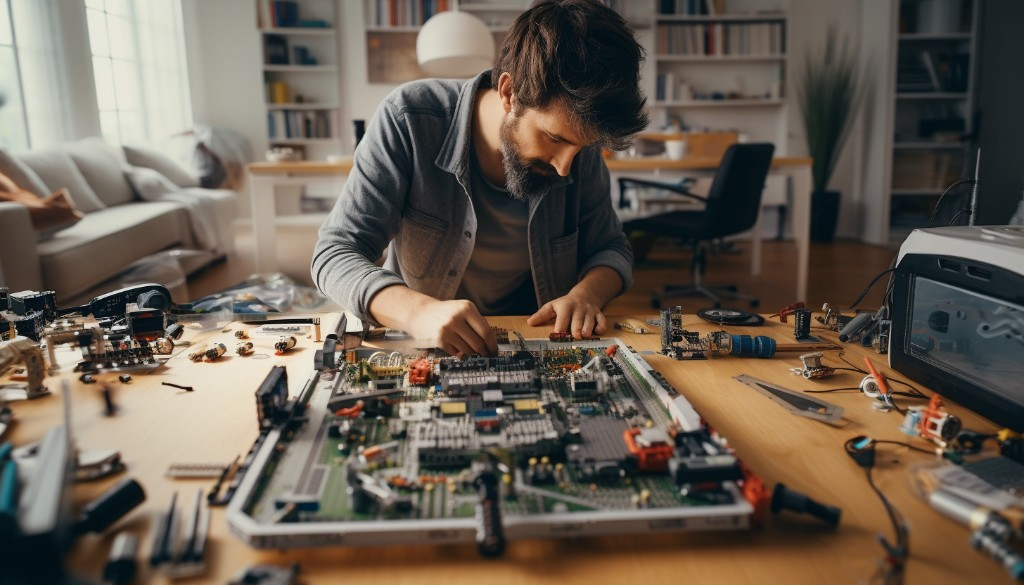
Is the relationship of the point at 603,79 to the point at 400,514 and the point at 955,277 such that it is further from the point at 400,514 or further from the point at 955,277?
the point at 400,514

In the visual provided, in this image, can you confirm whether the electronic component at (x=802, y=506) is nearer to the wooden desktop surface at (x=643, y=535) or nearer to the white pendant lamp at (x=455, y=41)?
the wooden desktop surface at (x=643, y=535)

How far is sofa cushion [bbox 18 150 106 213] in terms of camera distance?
3.74m

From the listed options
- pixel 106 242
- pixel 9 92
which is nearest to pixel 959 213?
pixel 106 242

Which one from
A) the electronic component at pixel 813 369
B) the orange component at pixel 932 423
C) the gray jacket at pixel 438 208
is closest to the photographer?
the orange component at pixel 932 423

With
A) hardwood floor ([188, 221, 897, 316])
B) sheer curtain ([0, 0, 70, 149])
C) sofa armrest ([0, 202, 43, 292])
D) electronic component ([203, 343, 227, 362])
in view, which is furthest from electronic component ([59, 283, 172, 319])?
sheer curtain ([0, 0, 70, 149])

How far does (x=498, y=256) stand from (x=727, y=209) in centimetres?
226

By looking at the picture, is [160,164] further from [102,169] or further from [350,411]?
[350,411]

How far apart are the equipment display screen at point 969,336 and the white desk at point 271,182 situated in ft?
9.70

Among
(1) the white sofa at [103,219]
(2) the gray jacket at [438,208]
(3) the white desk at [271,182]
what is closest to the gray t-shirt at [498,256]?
(2) the gray jacket at [438,208]

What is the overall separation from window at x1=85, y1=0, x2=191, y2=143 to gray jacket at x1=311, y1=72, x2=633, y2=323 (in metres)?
4.77

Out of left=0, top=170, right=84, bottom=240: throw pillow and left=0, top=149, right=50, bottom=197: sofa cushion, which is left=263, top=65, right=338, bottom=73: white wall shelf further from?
left=0, top=170, right=84, bottom=240: throw pillow

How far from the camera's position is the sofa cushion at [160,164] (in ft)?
17.1

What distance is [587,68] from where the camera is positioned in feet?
3.71

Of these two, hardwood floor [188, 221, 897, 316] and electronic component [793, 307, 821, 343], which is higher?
electronic component [793, 307, 821, 343]
